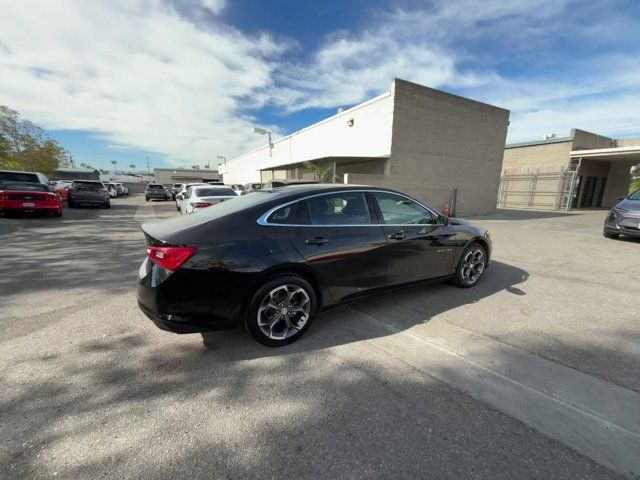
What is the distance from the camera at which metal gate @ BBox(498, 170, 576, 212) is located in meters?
20.1

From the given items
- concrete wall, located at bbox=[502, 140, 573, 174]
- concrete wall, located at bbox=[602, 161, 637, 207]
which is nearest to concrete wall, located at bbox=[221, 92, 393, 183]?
concrete wall, located at bbox=[502, 140, 573, 174]

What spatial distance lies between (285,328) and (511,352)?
2221 mm

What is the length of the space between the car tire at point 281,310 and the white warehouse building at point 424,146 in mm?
10387

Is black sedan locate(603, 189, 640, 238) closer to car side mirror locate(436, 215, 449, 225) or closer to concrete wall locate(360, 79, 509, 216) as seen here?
concrete wall locate(360, 79, 509, 216)

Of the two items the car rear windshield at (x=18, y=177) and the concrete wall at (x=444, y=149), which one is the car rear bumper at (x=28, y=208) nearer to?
the car rear windshield at (x=18, y=177)

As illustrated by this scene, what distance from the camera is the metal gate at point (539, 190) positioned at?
20125 mm

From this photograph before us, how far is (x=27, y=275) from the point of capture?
472cm

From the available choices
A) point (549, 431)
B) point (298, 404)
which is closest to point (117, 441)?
point (298, 404)

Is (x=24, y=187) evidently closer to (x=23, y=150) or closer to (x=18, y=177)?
(x=18, y=177)

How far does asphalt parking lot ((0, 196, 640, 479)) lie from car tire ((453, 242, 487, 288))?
529 mm

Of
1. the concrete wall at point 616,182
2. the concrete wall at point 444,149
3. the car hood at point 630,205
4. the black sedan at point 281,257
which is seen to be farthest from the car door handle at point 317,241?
the concrete wall at point 616,182

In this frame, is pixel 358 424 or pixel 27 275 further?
pixel 27 275

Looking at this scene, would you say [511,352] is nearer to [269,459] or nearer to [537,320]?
[537,320]

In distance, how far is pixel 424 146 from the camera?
48.2 ft
